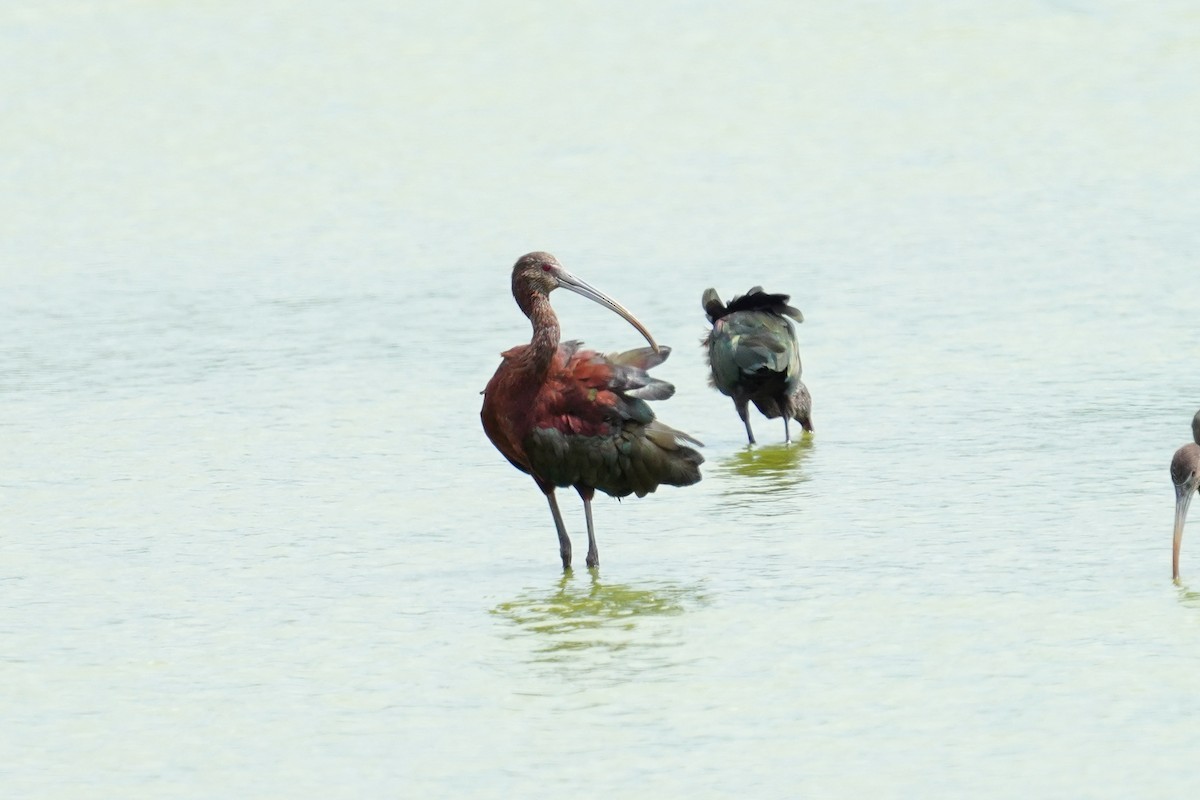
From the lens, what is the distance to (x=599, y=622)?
905 cm

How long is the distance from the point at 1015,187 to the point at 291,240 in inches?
333

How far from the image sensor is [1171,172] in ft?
82.0

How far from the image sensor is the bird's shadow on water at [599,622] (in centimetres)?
841

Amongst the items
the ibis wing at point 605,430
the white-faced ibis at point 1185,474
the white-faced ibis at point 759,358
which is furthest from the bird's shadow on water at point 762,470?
the white-faced ibis at point 1185,474

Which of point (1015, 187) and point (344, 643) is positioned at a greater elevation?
point (1015, 187)

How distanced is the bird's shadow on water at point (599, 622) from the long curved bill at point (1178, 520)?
6.71ft

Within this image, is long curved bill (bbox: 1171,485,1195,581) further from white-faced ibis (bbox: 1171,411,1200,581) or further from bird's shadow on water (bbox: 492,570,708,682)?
bird's shadow on water (bbox: 492,570,708,682)

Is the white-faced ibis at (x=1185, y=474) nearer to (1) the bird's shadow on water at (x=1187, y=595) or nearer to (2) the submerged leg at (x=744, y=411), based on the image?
(1) the bird's shadow on water at (x=1187, y=595)

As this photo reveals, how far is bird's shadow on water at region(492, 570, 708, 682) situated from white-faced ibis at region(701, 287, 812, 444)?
3643 mm

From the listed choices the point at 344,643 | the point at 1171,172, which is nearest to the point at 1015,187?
the point at 1171,172

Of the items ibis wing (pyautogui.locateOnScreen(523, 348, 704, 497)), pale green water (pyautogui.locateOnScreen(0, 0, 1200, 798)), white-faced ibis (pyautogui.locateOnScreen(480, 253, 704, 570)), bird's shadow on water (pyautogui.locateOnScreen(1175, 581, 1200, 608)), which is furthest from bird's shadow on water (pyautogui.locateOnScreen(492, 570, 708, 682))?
bird's shadow on water (pyautogui.locateOnScreen(1175, 581, 1200, 608))

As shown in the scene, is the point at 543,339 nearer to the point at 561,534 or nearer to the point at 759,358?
the point at 561,534

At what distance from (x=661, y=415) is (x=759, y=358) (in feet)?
4.33

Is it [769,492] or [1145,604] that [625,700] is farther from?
[769,492]
